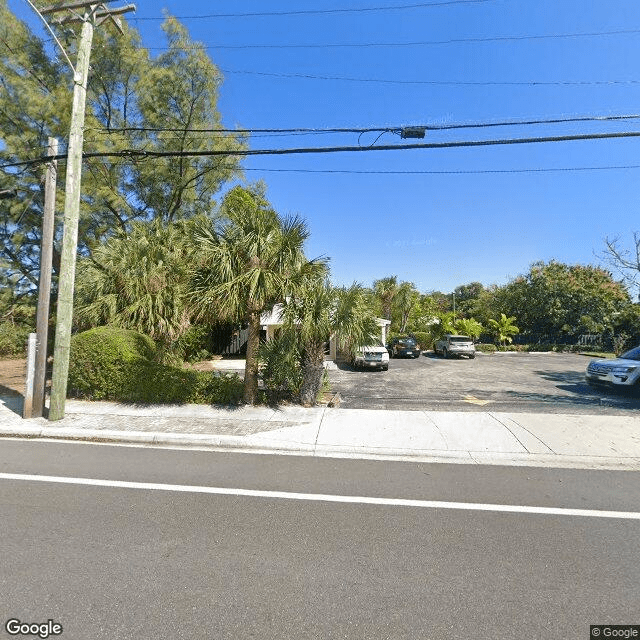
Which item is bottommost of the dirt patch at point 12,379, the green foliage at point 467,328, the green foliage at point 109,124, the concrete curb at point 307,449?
the dirt patch at point 12,379

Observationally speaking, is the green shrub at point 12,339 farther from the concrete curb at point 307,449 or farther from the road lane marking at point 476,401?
the road lane marking at point 476,401

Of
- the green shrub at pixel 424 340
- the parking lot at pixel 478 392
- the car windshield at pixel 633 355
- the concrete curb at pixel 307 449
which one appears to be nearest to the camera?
the concrete curb at pixel 307 449

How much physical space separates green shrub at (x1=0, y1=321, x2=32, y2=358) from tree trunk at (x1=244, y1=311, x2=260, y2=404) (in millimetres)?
13328

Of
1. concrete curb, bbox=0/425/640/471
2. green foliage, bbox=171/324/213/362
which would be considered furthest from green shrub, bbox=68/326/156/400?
green foliage, bbox=171/324/213/362

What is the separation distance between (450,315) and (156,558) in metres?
29.7

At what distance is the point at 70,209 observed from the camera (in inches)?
274

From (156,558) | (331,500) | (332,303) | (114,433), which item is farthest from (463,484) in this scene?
(114,433)

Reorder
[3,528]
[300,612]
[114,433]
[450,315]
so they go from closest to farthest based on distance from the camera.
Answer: [300,612] → [3,528] → [114,433] → [450,315]

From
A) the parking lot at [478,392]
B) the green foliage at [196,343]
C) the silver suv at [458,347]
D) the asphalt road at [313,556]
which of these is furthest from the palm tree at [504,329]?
the asphalt road at [313,556]

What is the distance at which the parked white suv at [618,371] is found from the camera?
9953 millimetres

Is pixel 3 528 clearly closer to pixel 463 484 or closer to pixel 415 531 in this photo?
pixel 415 531

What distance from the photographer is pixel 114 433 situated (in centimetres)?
620

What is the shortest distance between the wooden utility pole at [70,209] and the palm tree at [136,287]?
4923 millimetres

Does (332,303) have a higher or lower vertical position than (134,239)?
lower
